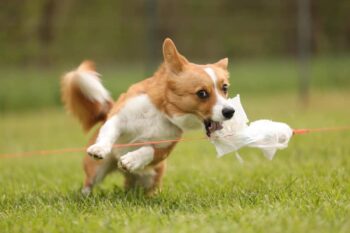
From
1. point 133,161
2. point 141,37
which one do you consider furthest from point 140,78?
point 133,161

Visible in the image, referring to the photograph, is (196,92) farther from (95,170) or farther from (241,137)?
(95,170)

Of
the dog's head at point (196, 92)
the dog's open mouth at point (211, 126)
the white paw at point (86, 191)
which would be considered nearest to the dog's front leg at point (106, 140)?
the dog's head at point (196, 92)

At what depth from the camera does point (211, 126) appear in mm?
4289

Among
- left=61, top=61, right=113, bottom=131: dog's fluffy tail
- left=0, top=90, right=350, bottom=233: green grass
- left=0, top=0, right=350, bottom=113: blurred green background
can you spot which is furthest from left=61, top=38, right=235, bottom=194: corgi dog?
left=0, top=0, right=350, bottom=113: blurred green background

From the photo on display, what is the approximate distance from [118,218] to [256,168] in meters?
2.57

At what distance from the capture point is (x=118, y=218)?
142 inches

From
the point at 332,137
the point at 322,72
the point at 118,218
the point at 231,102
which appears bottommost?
the point at 322,72

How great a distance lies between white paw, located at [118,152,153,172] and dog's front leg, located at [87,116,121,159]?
0.12 m

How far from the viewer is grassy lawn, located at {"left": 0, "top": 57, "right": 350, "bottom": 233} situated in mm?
3436

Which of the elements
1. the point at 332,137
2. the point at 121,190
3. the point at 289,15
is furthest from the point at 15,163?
the point at 289,15

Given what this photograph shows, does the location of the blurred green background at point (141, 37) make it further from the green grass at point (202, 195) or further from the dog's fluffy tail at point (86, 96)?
the dog's fluffy tail at point (86, 96)

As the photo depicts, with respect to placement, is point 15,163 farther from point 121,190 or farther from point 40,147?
point 121,190

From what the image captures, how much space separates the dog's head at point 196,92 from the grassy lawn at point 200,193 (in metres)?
0.54

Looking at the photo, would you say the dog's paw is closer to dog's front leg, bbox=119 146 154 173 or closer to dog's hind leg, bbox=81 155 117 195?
dog's front leg, bbox=119 146 154 173
